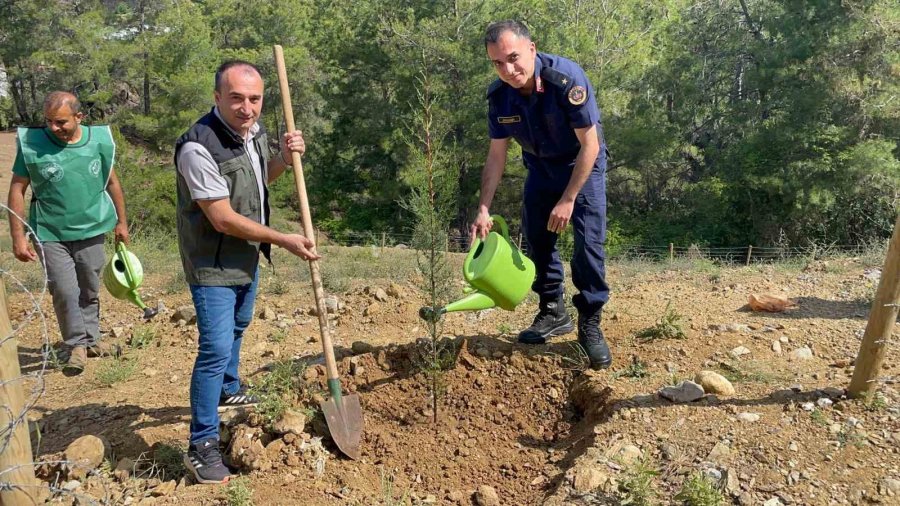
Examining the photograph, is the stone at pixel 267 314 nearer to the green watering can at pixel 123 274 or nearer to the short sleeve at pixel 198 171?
the green watering can at pixel 123 274

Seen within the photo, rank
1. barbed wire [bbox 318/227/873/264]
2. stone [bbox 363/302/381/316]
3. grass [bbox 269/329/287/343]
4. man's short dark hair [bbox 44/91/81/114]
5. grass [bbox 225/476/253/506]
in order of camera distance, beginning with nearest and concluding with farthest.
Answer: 1. grass [bbox 225/476/253/506]
2. man's short dark hair [bbox 44/91/81/114]
3. grass [bbox 269/329/287/343]
4. stone [bbox 363/302/381/316]
5. barbed wire [bbox 318/227/873/264]

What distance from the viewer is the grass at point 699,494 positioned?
2.51 meters

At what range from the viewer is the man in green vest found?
402 cm

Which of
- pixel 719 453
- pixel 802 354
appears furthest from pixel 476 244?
pixel 802 354

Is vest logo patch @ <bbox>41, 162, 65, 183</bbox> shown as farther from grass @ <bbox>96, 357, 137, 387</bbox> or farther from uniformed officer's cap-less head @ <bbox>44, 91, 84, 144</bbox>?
grass @ <bbox>96, 357, 137, 387</bbox>

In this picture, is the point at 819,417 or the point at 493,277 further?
the point at 493,277

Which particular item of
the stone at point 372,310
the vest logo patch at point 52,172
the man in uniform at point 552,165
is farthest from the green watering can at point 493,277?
the vest logo patch at point 52,172

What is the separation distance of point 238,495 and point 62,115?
2622mm

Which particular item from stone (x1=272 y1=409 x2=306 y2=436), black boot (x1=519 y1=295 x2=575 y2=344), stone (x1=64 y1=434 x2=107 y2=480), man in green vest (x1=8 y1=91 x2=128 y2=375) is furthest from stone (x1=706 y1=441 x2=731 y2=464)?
man in green vest (x1=8 y1=91 x2=128 y2=375)

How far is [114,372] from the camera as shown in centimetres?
415

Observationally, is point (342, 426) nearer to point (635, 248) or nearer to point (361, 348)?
point (361, 348)

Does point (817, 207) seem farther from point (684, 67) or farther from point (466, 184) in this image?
point (466, 184)

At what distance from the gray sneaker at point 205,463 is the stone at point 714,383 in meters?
2.32

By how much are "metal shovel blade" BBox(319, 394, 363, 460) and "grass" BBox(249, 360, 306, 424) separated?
22 centimetres
